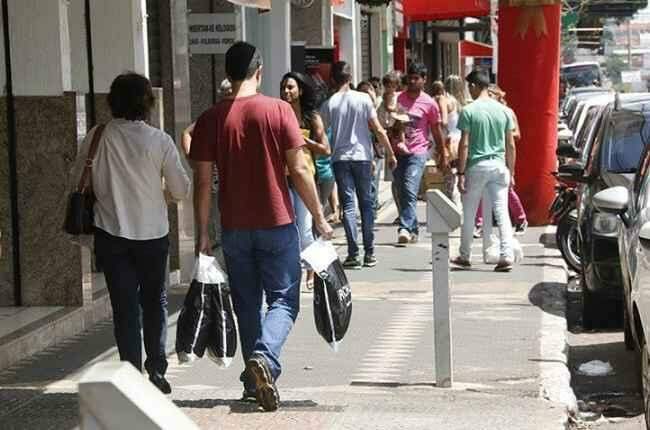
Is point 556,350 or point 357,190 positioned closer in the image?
point 556,350

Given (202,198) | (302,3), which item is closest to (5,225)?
(202,198)

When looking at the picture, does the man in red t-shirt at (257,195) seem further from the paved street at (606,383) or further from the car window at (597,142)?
the car window at (597,142)

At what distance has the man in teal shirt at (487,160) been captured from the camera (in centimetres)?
1350

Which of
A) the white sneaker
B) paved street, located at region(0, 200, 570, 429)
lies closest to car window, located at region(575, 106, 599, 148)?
the white sneaker

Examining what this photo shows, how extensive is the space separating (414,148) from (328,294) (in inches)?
342

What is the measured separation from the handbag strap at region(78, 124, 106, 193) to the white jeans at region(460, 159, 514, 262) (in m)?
6.48

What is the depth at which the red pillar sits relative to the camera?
18.5 m

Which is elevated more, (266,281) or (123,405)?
(123,405)

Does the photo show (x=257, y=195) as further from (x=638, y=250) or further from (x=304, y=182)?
(x=638, y=250)

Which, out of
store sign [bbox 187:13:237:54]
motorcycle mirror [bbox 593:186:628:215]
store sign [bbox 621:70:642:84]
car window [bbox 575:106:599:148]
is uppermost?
store sign [bbox 187:13:237:54]

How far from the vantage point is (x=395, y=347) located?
9727 millimetres

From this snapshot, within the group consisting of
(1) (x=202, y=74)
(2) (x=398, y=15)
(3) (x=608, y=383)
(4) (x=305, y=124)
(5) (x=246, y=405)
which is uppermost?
(2) (x=398, y=15)

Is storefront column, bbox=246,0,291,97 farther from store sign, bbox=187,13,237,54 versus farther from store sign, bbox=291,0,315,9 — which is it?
store sign, bbox=291,0,315,9

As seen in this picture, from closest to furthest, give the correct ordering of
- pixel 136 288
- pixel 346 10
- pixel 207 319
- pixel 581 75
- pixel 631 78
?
pixel 207 319
pixel 136 288
pixel 346 10
pixel 631 78
pixel 581 75
